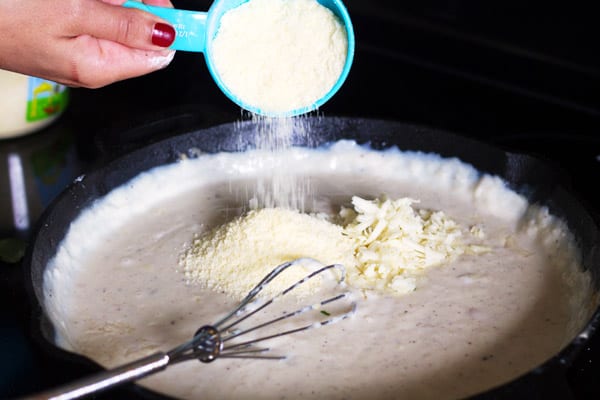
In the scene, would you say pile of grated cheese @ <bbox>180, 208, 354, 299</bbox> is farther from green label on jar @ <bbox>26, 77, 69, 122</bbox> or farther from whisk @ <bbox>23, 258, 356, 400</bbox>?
green label on jar @ <bbox>26, 77, 69, 122</bbox>

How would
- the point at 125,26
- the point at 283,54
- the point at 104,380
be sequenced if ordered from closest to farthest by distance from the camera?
the point at 104,380, the point at 125,26, the point at 283,54

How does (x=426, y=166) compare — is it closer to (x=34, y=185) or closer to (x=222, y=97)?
(x=222, y=97)

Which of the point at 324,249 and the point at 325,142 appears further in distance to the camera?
the point at 325,142

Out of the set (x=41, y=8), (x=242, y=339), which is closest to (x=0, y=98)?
(x=41, y=8)

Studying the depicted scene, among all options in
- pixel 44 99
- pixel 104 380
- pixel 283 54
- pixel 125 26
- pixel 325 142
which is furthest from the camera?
pixel 44 99

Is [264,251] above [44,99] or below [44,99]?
below

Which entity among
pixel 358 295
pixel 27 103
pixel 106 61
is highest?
pixel 106 61

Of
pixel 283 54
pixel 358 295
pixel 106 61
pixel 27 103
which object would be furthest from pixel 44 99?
pixel 358 295

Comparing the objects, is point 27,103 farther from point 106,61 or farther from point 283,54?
point 283,54

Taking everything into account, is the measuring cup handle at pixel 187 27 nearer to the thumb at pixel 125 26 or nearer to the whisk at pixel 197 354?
the thumb at pixel 125 26
